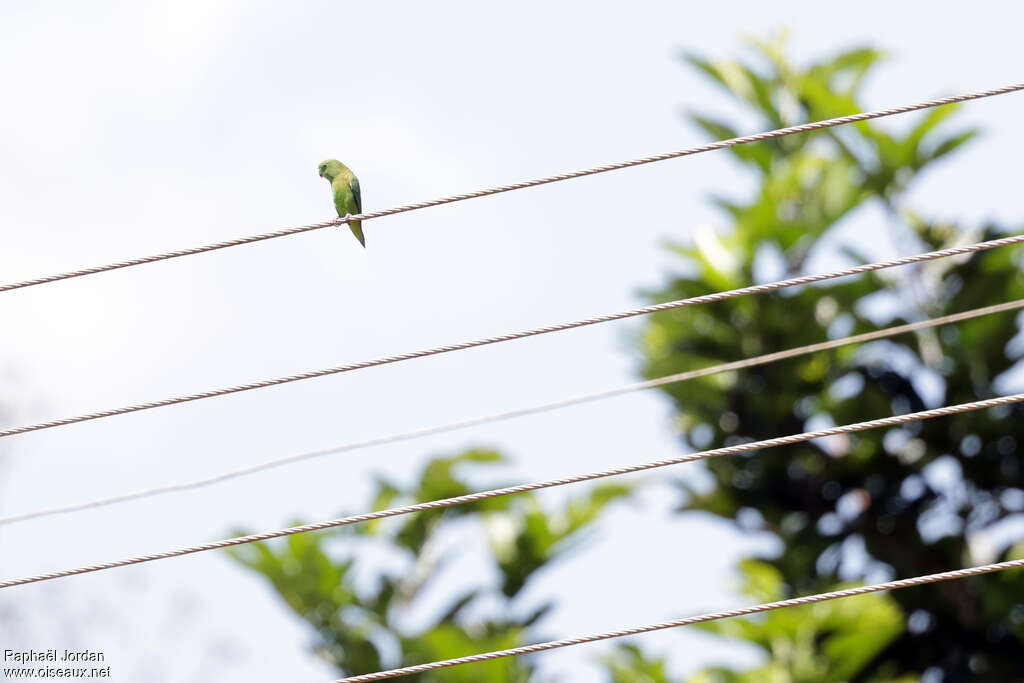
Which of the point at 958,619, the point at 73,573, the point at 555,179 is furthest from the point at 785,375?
the point at 73,573

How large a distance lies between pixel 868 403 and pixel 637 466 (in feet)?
16.0

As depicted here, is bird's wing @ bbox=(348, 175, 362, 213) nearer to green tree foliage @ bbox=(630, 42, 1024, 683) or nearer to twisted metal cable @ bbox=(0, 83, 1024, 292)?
twisted metal cable @ bbox=(0, 83, 1024, 292)

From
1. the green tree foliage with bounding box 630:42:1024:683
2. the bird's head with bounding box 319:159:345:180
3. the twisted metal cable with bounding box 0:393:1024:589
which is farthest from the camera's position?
the green tree foliage with bounding box 630:42:1024:683

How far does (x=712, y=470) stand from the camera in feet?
27.0

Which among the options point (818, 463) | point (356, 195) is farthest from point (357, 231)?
point (818, 463)

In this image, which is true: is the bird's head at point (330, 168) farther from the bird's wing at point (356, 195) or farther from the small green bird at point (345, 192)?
the bird's wing at point (356, 195)

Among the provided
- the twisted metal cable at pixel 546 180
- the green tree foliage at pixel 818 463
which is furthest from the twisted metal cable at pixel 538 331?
the green tree foliage at pixel 818 463

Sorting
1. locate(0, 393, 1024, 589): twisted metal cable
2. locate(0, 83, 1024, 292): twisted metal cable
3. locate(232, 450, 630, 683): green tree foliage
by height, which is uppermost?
locate(0, 83, 1024, 292): twisted metal cable

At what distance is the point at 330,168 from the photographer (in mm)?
4629

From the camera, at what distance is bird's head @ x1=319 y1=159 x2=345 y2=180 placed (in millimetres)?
4586

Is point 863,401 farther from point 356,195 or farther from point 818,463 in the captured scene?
point 356,195

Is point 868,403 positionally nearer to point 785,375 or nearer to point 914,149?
point 785,375

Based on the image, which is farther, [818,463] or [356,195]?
[818,463]

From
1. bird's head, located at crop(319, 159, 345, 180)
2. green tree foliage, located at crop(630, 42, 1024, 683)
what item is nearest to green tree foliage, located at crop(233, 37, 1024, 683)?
green tree foliage, located at crop(630, 42, 1024, 683)
